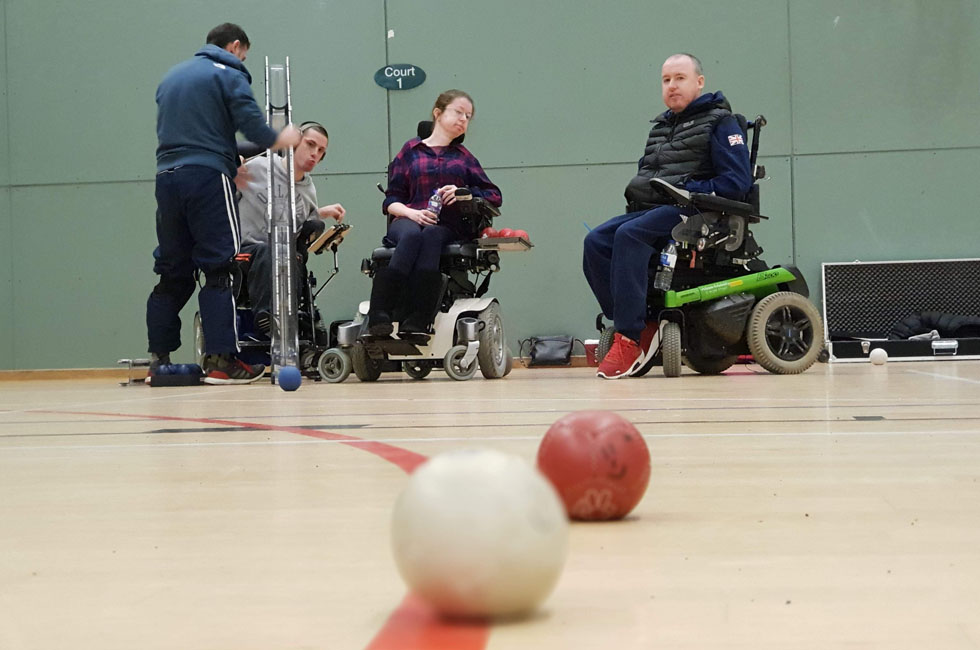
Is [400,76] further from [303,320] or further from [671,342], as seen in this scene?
[671,342]

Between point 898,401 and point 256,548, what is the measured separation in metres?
2.36

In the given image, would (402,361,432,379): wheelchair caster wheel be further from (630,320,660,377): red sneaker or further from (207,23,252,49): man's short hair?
(207,23,252,49): man's short hair

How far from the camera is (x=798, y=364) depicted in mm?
5020

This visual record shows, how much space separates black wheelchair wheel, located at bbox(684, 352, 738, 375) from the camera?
17.1ft

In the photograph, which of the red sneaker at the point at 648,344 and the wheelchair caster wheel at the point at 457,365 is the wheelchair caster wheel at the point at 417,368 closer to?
the wheelchair caster wheel at the point at 457,365

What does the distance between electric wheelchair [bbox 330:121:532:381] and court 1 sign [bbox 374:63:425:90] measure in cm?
238

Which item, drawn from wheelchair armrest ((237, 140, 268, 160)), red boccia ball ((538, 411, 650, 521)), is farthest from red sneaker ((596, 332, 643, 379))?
red boccia ball ((538, 411, 650, 521))

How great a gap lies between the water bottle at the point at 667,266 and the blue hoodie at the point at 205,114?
5.73 feet

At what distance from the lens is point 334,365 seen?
5.38 metres

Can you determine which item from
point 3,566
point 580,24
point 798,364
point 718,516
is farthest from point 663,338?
point 3,566

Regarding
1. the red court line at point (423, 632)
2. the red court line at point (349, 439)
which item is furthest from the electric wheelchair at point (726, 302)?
the red court line at point (423, 632)

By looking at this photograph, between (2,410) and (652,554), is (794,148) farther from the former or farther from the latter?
(652,554)

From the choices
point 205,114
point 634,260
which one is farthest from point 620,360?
point 205,114

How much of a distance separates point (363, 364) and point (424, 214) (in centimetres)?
79
